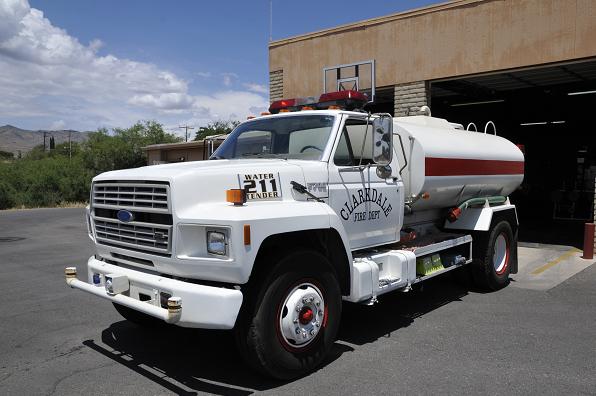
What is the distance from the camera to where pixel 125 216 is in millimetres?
4363

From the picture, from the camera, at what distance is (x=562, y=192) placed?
18938 mm

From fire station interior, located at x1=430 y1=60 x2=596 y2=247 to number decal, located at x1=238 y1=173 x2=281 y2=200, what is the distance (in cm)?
652

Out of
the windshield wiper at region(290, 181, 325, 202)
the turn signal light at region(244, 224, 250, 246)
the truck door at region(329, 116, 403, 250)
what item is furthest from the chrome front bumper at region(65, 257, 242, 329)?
the truck door at region(329, 116, 403, 250)

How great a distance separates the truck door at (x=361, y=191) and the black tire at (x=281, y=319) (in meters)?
0.75

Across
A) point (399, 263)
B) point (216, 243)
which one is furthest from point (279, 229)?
point (399, 263)

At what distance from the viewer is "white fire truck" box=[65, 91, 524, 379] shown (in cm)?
385

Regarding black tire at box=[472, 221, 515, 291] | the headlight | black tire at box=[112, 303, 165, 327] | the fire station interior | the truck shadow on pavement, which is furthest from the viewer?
the fire station interior

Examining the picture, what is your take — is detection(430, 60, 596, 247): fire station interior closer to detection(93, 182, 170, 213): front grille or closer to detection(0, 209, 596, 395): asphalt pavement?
detection(0, 209, 596, 395): asphalt pavement

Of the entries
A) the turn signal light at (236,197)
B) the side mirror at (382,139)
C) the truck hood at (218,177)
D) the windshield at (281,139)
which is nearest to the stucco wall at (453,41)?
the side mirror at (382,139)

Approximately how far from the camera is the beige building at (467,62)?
9.67 meters

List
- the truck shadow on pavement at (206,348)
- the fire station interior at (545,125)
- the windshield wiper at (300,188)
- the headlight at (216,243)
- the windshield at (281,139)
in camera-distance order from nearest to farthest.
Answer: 1. the headlight at (216,243)
2. the truck shadow on pavement at (206,348)
3. the windshield wiper at (300,188)
4. the windshield at (281,139)
5. the fire station interior at (545,125)

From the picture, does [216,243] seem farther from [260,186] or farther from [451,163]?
[451,163]

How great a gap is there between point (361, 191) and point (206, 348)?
216cm

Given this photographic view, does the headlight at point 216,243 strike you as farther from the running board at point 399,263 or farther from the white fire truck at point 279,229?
the running board at point 399,263
